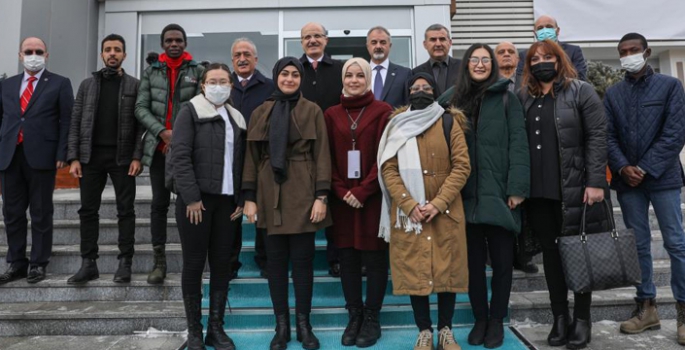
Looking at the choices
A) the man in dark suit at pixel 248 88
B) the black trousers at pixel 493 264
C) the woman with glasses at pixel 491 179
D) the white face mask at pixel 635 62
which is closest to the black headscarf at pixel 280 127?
the man in dark suit at pixel 248 88

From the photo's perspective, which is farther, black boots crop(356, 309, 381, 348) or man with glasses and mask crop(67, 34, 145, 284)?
man with glasses and mask crop(67, 34, 145, 284)

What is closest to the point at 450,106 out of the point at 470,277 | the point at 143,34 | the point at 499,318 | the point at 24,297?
the point at 470,277

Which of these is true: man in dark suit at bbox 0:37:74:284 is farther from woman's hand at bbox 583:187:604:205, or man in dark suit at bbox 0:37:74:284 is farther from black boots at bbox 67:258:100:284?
woman's hand at bbox 583:187:604:205

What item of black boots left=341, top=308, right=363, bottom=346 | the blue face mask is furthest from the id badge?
the blue face mask

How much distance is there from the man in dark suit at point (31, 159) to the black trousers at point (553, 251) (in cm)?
383

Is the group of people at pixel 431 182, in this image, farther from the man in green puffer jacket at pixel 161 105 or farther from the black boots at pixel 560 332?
the man in green puffer jacket at pixel 161 105

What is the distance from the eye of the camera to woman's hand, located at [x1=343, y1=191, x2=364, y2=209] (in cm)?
310

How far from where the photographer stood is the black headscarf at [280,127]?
10.1ft

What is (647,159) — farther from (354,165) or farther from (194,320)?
(194,320)

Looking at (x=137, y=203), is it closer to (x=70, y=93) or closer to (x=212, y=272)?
(x=70, y=93)

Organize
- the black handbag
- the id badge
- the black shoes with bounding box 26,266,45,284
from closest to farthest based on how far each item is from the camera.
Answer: the black handbag
the id badge
the black shoes with bounding box 26,266,45,284

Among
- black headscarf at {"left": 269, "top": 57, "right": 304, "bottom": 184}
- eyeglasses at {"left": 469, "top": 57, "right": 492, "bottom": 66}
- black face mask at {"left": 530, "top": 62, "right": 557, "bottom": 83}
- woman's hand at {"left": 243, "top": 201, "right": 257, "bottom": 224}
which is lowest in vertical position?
woman's hand at {"left": 243, "top": 201, "right": 257, "bottom": 224}

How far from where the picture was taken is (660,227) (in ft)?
10.8

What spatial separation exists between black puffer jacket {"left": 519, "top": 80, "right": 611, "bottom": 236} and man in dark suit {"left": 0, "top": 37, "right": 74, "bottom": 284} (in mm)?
3940
